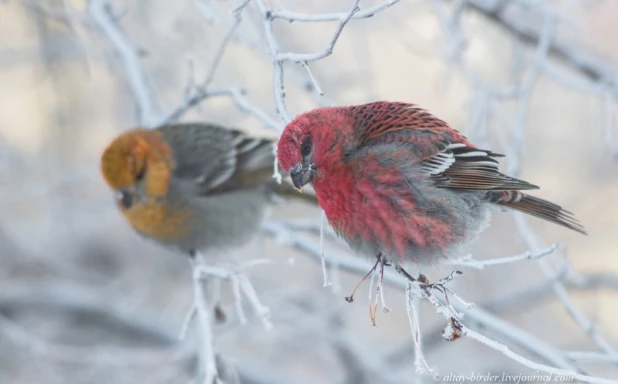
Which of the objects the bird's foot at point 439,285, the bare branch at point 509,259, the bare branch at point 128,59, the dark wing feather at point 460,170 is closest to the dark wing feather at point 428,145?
the dark wing feather at point 460,170

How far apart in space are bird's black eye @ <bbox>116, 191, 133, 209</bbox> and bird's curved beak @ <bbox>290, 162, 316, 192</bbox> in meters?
1.85

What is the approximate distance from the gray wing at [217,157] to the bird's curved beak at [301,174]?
191 centimetres

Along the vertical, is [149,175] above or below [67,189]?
above

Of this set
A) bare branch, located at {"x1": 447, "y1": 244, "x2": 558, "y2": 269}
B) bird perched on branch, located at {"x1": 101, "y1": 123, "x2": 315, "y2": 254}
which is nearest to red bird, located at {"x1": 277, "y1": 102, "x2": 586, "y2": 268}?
bare branch, located at {"x1": 447, "y1": 244, "x2": 558, "y2": 269}

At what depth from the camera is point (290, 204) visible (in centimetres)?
521

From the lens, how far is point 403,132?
3.24 m

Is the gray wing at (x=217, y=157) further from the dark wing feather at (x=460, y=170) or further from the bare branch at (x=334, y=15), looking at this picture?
the bare branch at (x=334, y=15)

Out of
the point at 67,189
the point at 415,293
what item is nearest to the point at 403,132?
the point at 415,293

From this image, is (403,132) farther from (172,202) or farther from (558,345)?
(558,345)

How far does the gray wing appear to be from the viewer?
199 inches

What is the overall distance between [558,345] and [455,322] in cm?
526

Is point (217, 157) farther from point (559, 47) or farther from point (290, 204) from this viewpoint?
point (559, 47)

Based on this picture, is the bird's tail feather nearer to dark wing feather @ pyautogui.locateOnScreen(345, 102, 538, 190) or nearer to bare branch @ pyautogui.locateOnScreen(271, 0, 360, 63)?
dark wing feather @ pyautogui.locateOnScreen(345, 102, 538, 190)

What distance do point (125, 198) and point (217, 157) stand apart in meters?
0.80
